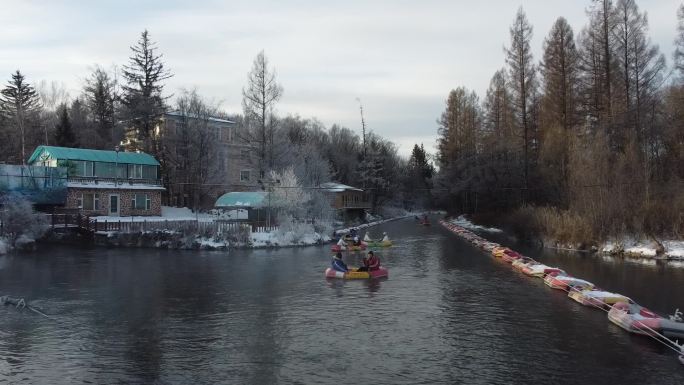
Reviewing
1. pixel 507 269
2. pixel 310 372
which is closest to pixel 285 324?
pixel 310 372

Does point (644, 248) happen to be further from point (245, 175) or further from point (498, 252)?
point (245, 175)

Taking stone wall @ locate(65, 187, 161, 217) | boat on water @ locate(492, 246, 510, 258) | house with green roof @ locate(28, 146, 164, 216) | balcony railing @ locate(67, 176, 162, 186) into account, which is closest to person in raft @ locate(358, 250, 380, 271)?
boat on water @ locate(492, 246, 510, 258)

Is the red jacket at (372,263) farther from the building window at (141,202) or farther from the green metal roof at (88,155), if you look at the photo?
the green metal roof at (88,155)

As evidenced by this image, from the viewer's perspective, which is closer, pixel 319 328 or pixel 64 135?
pixel 319 328

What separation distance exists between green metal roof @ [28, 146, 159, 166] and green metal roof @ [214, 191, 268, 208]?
334 inches

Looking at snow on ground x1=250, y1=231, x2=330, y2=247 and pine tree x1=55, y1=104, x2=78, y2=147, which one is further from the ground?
pine tree x1=55, y1=104, x2=78, y2=147

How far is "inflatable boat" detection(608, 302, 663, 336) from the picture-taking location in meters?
15.2

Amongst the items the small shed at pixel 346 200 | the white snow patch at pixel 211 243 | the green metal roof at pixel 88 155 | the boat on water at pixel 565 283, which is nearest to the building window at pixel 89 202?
the green metal roof at pixel 88 155

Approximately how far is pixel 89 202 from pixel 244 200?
14386mm

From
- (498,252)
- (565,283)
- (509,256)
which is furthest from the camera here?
(498,252)

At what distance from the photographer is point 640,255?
33.2m

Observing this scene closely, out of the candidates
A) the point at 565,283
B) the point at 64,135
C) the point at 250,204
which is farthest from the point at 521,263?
the point at 64,135

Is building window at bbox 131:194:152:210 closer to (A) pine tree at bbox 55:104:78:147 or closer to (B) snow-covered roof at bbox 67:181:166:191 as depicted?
(B) snow-covered roof at bbox 67:181:166:191

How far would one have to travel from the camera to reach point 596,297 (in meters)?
19.2
